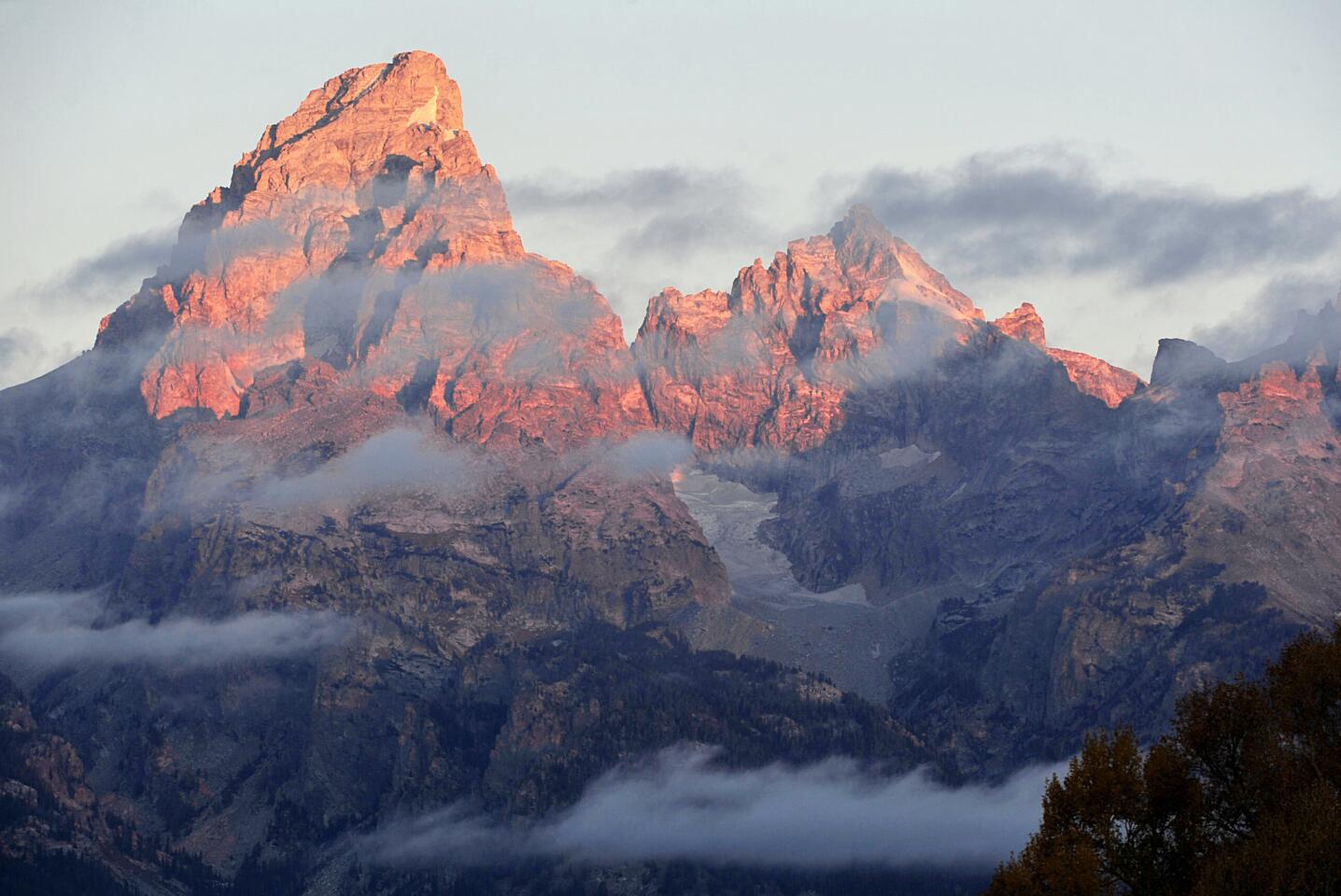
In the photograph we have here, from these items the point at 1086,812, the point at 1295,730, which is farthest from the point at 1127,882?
the point at 1295,730

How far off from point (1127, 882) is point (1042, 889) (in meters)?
5.02

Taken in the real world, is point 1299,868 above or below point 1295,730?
below

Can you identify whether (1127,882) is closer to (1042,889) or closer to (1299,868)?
(1042,889)

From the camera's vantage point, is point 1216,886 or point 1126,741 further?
point 1126,741

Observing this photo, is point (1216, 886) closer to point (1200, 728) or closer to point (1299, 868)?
point (1299, 868)

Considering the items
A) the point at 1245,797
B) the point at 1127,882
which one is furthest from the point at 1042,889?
the point at 1245,797

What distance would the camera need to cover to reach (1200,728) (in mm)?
122438

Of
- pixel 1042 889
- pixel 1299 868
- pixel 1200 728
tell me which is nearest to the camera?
pixel 1299 868

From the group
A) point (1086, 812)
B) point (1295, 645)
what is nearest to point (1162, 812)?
point (1086, 812)

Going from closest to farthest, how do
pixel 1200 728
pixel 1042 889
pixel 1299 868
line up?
pixel 1299 868
pixel 1042 889
pixel 1200 728

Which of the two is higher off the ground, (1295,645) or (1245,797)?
(1295,645)

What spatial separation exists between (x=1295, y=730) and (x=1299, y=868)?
1831 cm

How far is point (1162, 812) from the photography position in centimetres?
11956

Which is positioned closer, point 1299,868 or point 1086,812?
point 1299,868
